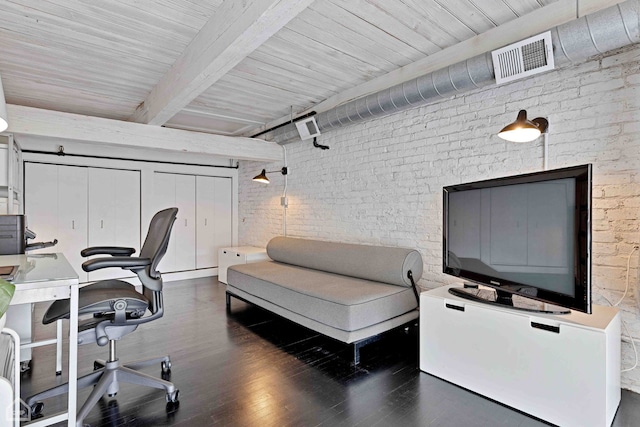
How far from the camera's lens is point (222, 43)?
2.23m

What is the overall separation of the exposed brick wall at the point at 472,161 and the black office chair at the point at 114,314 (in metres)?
2.20

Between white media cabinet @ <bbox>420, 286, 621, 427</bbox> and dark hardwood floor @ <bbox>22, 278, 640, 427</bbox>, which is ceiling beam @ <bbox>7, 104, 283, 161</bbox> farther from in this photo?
white media cabinet @ <bbox>420, 286, 621, 427</bbox>

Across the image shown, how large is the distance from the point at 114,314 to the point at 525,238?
245cm

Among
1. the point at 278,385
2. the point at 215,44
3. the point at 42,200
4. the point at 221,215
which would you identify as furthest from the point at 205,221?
the point at 278,385

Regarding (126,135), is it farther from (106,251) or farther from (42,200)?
(106,251)

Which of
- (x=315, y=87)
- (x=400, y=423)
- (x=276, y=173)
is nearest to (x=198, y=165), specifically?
(x=276, y=173)

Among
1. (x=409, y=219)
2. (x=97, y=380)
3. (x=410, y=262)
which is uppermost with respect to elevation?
(x=409, y=219)

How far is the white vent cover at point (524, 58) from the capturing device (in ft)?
7.14

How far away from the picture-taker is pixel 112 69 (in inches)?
124

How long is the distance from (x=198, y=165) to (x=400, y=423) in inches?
207

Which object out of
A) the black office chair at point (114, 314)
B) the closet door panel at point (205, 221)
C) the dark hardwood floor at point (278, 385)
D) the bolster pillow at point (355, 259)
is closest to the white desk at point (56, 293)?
the black office chair at point (114, 314)

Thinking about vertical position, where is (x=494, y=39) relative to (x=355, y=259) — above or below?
above

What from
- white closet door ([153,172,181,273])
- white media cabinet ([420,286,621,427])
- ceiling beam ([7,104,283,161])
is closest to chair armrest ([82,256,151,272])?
white media cabinet ([420,286,621,427])

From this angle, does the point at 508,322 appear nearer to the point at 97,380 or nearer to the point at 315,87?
the point at 97,380
